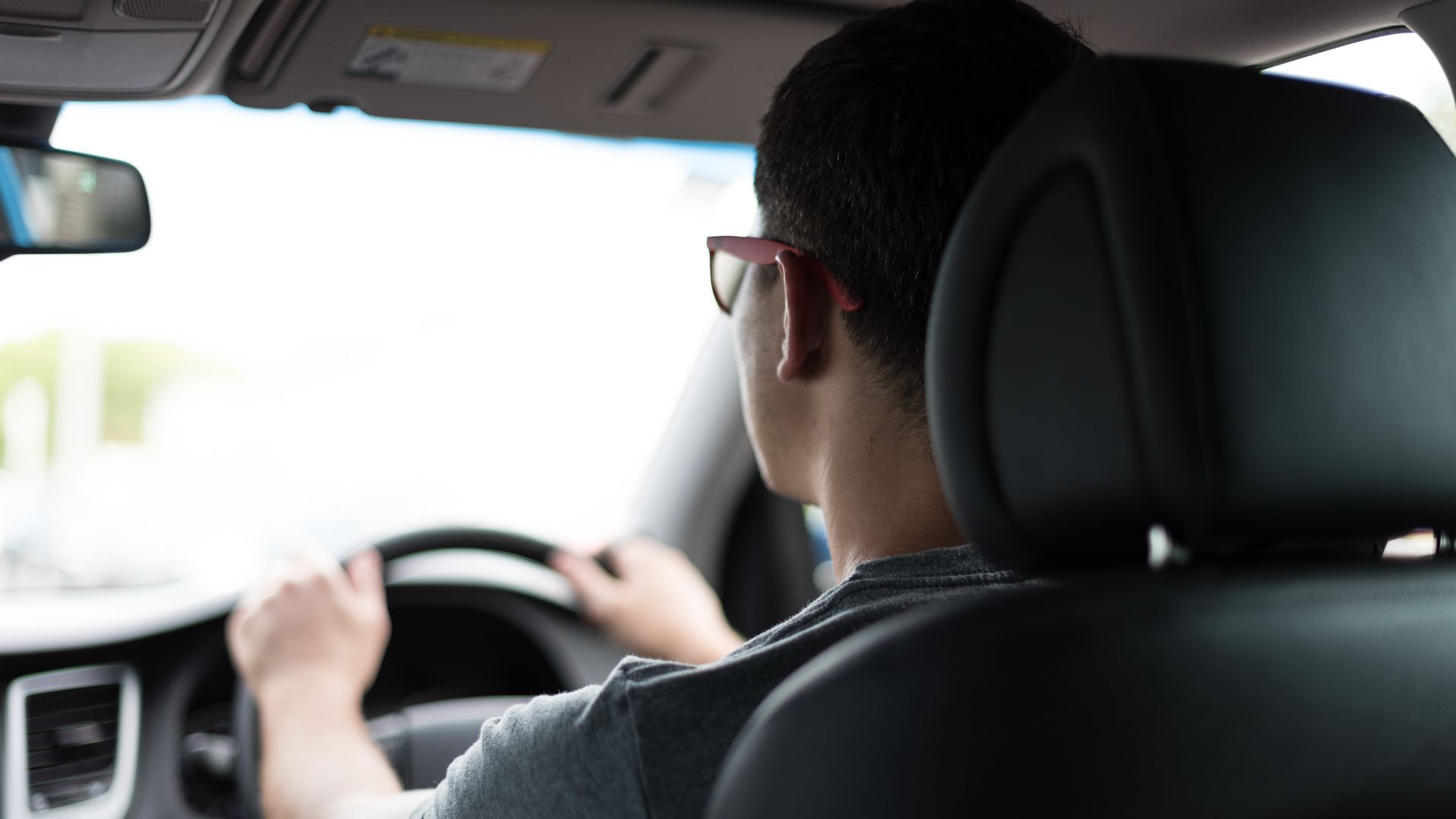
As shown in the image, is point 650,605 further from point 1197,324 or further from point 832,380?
point 1197,324

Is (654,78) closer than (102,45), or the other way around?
(102,45)

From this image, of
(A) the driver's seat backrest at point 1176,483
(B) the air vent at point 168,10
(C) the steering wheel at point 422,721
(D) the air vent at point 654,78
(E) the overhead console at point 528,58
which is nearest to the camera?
(A) the driver's seat backrest at point 1176,483

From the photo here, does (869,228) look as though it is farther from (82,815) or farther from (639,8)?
(82,815)

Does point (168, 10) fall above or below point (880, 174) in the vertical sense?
above

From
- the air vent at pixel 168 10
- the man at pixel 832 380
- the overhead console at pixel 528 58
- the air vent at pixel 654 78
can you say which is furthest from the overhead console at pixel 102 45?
the man at pixel 832 380

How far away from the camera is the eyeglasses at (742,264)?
163 cm

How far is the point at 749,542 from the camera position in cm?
387

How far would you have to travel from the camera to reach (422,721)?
9.27ft

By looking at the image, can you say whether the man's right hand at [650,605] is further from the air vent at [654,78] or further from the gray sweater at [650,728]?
the gray sweater at [650,728]

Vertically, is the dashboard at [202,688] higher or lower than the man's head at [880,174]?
lower

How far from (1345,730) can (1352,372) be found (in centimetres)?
30

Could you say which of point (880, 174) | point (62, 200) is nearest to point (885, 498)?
point (880, 174)

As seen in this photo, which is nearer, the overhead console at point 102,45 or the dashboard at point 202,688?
the overhead console at point 102,45

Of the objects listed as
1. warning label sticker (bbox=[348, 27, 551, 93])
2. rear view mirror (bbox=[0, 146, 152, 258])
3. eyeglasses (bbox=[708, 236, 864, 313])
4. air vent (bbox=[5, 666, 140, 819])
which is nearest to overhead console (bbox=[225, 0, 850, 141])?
warning label sticker (bbox=[348, 27, 551, 93])
